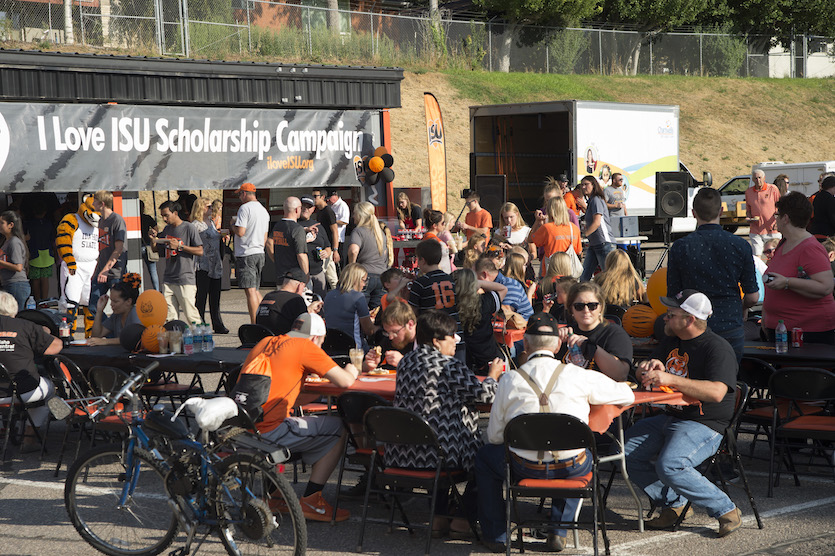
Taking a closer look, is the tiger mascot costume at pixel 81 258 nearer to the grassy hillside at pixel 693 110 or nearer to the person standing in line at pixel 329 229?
the person standing in line at pixel 329 229

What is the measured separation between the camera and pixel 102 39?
23.8 metres

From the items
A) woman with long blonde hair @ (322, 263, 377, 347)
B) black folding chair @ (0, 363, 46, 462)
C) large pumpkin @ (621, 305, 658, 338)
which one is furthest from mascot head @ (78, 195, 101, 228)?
large pumpkin @ (621, 305, 658, 338)

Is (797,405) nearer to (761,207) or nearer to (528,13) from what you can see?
(761,207)

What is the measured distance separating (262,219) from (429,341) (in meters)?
7.17

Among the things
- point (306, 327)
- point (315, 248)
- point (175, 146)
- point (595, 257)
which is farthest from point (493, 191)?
point (306, 327)

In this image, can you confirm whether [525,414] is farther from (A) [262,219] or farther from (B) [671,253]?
(A) [262,219]

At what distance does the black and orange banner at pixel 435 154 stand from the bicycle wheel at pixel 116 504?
483 inches

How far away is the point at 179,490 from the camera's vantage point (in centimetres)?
488

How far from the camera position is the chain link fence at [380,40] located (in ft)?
76.8

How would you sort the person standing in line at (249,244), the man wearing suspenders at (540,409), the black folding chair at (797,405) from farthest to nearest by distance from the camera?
the person standing in line at (249,244)
the black folding chair at (797,405)
the man wearing suspenders at (540,409)

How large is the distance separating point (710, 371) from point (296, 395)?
2.38 m

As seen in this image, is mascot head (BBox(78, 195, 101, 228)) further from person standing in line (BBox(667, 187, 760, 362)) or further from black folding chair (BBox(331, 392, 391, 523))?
person standing in line (BBox(667, 187, 760, 362))

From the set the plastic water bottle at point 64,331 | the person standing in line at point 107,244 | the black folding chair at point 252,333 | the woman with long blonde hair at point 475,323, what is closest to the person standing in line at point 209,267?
the person standing in line at point 107,244

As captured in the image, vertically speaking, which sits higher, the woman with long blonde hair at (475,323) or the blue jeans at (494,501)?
the woman with long blonde hair at (475,323)
